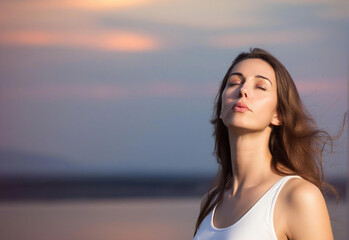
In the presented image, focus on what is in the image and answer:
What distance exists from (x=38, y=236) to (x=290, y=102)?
4688 mm

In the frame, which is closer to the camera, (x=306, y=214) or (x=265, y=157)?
(x=306, y=214)

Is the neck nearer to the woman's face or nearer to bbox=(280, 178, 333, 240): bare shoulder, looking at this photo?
the woman's face

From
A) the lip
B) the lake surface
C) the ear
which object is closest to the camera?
the lip

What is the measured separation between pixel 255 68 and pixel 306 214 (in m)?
0.52

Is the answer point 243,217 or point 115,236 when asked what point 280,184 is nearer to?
point 243,217

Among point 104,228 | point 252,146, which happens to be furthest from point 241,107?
point 104,228

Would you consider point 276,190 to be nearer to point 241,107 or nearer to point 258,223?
point 258,223

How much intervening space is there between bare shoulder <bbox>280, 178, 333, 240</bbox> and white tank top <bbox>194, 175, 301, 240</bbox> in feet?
0.17

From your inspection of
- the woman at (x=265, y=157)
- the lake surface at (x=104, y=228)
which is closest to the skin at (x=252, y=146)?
the woman at (x=265, y=157)

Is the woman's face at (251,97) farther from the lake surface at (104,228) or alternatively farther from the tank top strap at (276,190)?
the lake surface at (104,228)

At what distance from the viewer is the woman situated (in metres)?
1.76

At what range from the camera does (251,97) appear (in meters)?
1.88

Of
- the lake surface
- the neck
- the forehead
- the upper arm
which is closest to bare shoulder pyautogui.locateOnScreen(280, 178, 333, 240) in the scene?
the upper arm

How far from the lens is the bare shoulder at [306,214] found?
170cm
